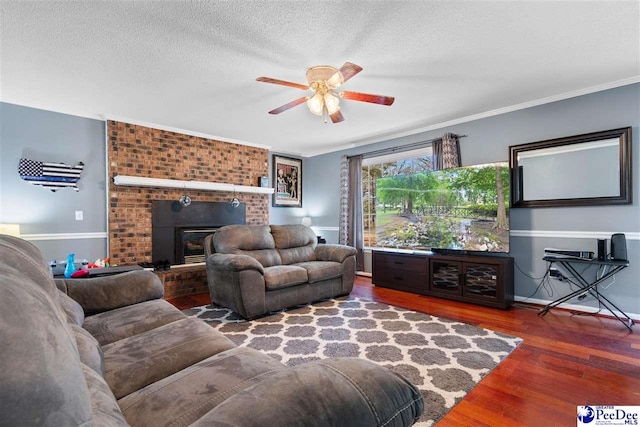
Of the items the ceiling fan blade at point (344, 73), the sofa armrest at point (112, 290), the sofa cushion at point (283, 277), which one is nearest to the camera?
the sofa armrest at point (112, 290)

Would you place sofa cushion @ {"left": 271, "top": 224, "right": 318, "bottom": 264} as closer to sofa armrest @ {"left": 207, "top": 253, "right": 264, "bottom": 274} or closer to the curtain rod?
sofa armrest @ {"left": 207, "top": 253, "right": 264, "bottom": 274}

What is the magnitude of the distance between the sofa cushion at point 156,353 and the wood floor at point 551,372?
1.31 metres

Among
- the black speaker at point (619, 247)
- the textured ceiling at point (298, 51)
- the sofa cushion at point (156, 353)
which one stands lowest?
the sofa cushion at point (156, 353)

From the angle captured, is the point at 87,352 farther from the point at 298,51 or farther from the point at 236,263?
the point at 298,51

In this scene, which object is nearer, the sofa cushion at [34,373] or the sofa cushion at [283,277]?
the sofa cushion at [34,373]

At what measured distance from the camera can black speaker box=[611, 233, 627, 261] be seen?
289 centimetres

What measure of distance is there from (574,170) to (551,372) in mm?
2379

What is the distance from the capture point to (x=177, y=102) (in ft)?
11.5

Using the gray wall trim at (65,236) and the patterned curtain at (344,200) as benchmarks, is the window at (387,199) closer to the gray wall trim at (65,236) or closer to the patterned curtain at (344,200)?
the patterned curtain at (344,200)

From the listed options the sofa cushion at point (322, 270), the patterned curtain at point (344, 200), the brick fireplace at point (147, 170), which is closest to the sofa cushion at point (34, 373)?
the sofa cushion at point (322, 270)

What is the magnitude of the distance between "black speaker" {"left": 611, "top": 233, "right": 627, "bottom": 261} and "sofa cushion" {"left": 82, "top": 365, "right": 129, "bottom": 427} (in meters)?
3.99

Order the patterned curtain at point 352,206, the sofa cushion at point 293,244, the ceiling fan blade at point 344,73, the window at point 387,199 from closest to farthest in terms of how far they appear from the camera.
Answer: the ceiling fan blade at point 344,73, the sofa cushion at point 293,244, the window at point 387,199, the patterned curtain at point 352,206

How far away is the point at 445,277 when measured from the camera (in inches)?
152

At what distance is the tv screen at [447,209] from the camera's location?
3.57m
